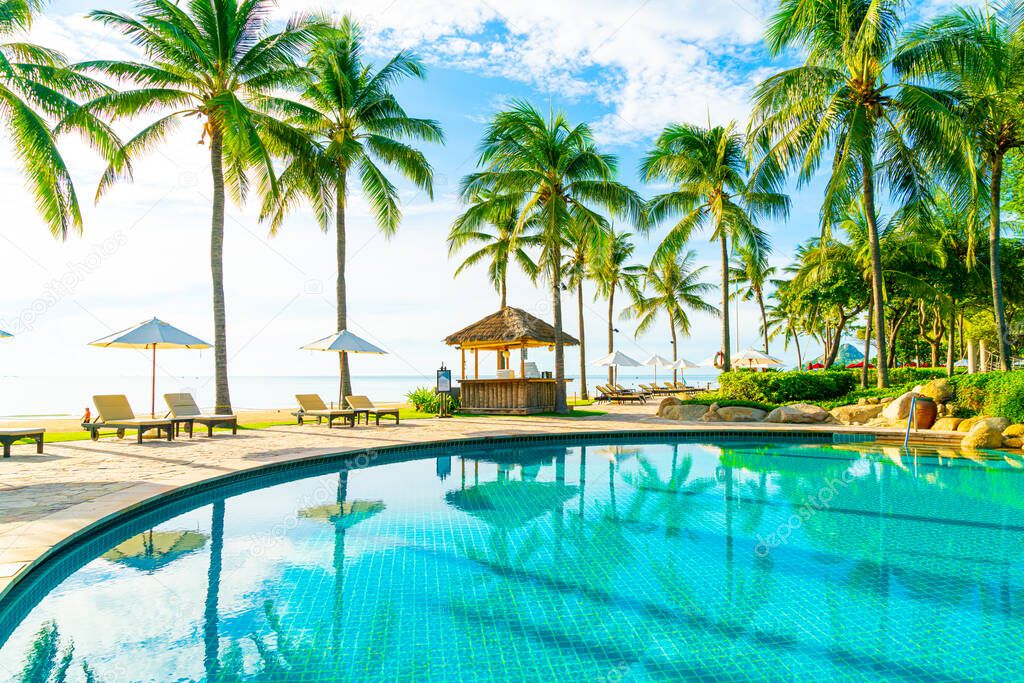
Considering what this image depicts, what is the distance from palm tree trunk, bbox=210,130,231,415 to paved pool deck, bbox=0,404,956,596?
A: 1.97m

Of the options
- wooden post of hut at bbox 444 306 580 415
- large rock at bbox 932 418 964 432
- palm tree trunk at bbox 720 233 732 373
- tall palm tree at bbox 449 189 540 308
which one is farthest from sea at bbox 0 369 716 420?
large rock at bbox 932 418 964 432

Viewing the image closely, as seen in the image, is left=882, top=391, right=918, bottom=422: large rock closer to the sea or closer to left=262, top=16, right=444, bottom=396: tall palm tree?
the sea

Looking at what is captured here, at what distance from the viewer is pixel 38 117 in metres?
9.72

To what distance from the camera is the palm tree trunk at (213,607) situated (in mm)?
3453

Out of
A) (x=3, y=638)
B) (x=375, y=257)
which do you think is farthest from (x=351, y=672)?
(x=375, y=257)

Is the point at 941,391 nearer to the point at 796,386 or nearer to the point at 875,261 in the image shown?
the point at 875,261

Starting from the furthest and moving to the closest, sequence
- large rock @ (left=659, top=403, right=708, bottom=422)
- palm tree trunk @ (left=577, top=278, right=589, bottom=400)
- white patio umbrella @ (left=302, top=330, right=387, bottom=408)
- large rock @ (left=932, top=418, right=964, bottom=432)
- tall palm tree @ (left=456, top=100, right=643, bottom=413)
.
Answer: palm tree trunk @ (left=577, top=278, right=589, bottom=400)
tall palm tree @ (left=456, top=100, right=643, bottom=413)
large rock @ (left=659, top=403, right=708, bottom=422)
white patio umbrella @ (left=302, top=330, right=387, bottom=408)
large rock @ (left=932, top=418, right=964, bottom=432)

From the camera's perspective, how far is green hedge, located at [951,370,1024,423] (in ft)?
39.7

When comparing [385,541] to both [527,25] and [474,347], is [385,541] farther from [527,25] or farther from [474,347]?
[474,347]

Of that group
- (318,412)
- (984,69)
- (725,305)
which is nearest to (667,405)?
(725,305)

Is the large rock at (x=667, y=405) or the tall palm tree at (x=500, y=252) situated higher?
the tall palm tree at (x=500, y=252)

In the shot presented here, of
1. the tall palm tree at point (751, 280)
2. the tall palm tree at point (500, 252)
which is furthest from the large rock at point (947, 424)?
the tall palm tree at point (500, 252)

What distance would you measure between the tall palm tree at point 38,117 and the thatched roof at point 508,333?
10918mm

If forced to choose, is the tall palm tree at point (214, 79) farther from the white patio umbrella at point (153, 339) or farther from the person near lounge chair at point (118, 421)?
the person near lounge chair at point (118, 421)
